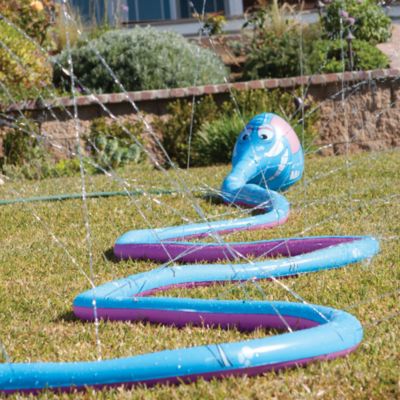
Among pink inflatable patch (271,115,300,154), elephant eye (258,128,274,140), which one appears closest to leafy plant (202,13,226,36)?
pink inflatable patch (271,115,300,154)

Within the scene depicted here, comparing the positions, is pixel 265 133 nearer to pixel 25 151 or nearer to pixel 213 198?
pixel 213 198

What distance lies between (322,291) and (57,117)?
6.88 meters

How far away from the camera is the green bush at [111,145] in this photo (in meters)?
9.59

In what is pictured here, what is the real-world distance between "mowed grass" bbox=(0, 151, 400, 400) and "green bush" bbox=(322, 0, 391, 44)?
16.0 feet

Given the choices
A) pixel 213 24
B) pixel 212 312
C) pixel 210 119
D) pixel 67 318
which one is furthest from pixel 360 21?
pixel 212 312

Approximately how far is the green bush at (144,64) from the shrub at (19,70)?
803 mm

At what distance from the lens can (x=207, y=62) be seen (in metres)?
11.6

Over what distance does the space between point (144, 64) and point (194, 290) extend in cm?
751

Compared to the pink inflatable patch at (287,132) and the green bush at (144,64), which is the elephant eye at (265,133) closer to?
the pink inflatable patch at (287,132)

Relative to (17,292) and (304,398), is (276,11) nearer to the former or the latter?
(17,292)

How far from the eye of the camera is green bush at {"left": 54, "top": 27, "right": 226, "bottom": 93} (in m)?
11.1

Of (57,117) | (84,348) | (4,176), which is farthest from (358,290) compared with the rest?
(57,117)

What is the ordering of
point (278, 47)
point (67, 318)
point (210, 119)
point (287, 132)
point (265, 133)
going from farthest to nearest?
point (278, 47) < point (210, 119) < point (287, 132) < point (265, 133) < point (67, 318)

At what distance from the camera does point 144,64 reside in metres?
11.2
